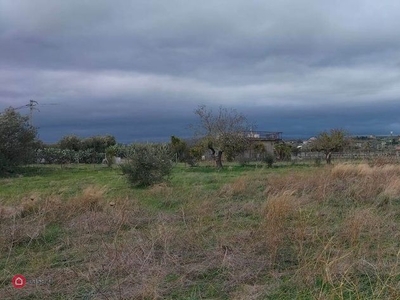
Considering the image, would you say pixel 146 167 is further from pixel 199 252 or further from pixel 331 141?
pixel 331 141

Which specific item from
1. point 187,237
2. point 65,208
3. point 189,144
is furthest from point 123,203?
point 189,144

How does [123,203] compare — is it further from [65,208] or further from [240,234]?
[240,234]

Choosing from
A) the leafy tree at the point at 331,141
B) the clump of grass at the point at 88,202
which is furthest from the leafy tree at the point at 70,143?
the clump of grass at the point at 88,202

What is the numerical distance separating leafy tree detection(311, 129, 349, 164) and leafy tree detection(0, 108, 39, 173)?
2501 cm

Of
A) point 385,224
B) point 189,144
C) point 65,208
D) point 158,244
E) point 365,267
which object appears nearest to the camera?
point 365,267

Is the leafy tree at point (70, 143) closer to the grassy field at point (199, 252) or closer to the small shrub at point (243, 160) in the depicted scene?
the small shrub at point (243, 160)

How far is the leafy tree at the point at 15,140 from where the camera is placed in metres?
27.5

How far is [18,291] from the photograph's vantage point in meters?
4.61

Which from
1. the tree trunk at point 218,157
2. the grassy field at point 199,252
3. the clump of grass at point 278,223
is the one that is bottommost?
the tree trunk at point 218,157

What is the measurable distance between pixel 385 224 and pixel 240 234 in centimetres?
269

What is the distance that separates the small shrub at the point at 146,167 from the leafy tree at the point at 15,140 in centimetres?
1369

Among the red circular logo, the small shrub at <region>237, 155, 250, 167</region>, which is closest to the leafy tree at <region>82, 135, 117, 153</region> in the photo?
the small shrub at <region>237, 155, 250, 167</region>

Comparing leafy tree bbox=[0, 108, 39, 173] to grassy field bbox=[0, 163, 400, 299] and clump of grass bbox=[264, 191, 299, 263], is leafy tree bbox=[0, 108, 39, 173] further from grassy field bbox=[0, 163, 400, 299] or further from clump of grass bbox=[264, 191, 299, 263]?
clump of grass bbox=[264, 191, 299, 263]

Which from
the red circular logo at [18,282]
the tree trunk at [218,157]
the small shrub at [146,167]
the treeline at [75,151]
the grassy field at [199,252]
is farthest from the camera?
the treeline at [75,151]
